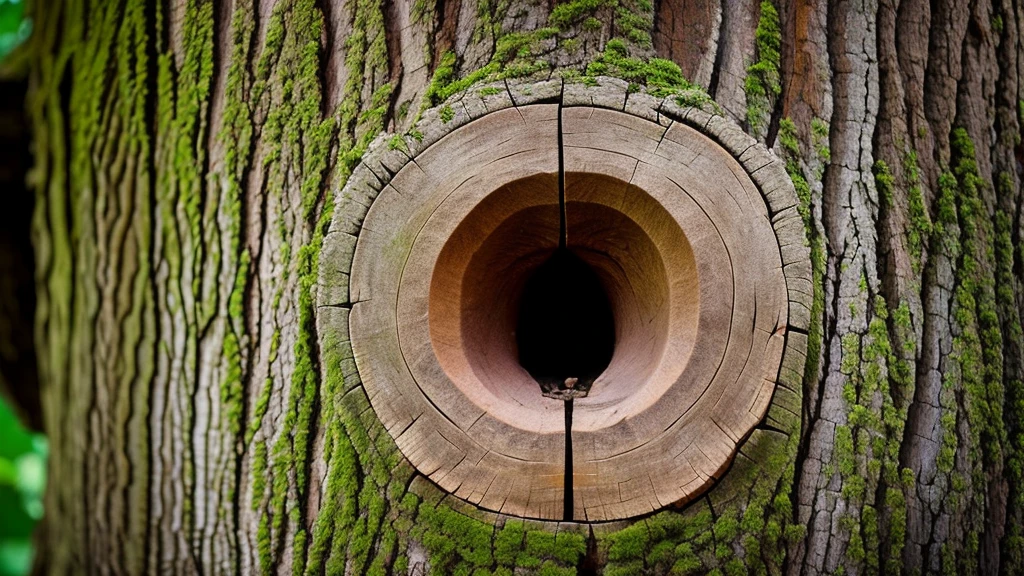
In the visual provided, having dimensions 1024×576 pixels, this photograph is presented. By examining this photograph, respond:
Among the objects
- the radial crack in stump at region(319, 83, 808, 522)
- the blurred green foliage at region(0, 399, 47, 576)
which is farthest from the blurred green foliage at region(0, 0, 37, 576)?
the radial crack in stump at region(319, 83, 808, 522)

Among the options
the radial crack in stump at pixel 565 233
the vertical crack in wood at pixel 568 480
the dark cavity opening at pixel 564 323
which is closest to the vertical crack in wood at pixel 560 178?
the radial crack in stump at pixel 565 233

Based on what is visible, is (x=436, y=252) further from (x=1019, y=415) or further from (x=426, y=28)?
(x=1019, y=415)

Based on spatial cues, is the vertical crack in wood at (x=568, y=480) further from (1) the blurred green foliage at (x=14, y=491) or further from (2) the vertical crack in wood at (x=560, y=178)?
(1) the blurred green foliage at (x=14, y=491)

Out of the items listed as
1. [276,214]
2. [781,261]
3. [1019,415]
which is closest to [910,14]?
[781,261]

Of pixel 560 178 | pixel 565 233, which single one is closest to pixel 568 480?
pixel 565 233

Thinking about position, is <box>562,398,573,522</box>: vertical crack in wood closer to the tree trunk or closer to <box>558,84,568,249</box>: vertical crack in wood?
the tree trunk

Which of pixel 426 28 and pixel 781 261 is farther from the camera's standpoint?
pixel 426 28
